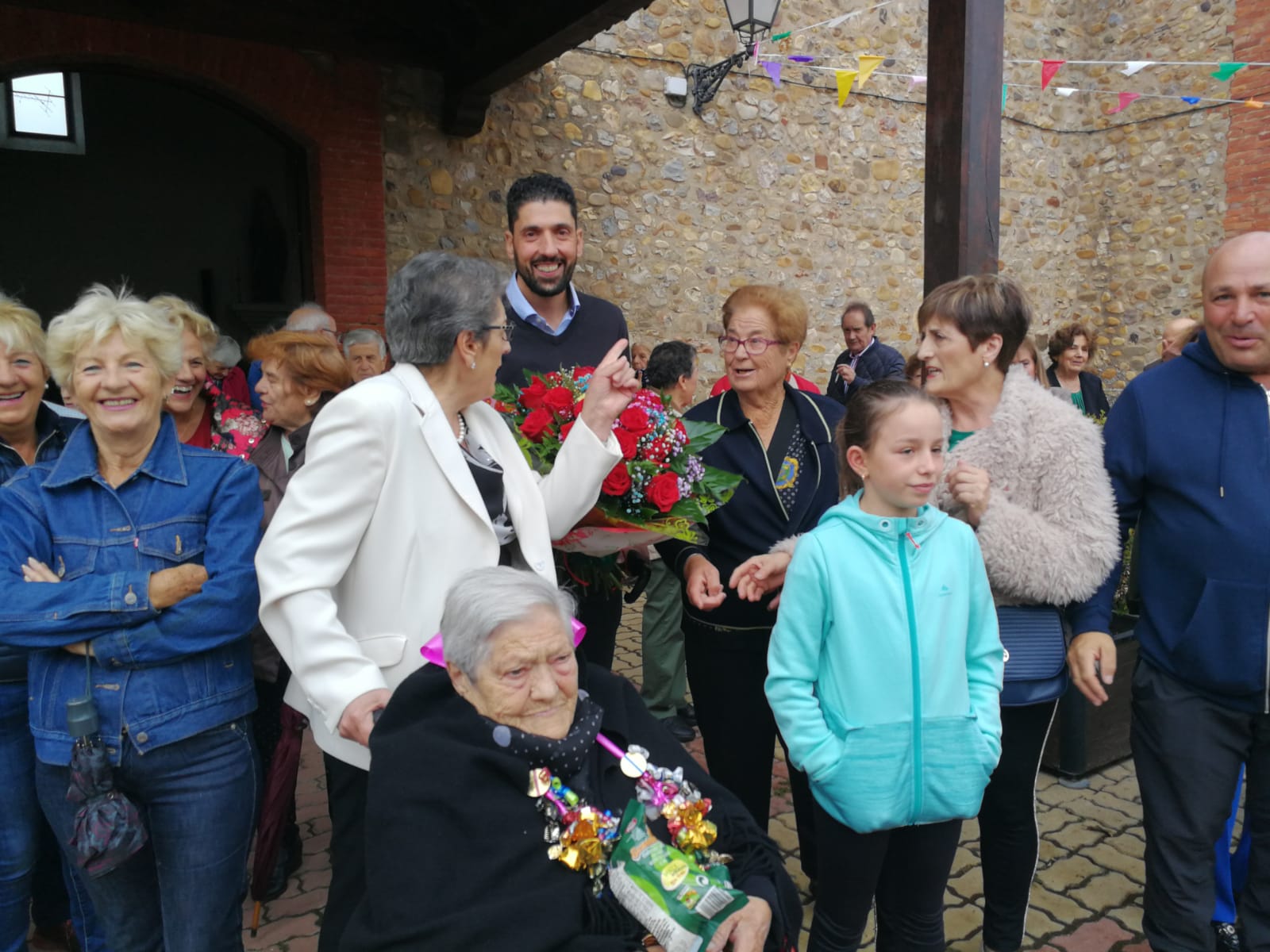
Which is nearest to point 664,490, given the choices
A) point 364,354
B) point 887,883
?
point 887,883

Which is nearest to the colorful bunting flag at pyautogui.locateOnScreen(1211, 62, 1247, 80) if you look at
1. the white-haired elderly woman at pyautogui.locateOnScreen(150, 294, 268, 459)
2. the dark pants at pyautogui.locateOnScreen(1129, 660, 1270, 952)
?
the dark pants at pyautogui.locateOnScreen(1129, 660, 1270, 952)

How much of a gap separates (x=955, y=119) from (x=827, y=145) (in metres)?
6.28

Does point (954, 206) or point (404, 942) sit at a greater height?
point (954, 206)

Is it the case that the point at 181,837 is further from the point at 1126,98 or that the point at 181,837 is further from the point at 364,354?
the point at 1126,98

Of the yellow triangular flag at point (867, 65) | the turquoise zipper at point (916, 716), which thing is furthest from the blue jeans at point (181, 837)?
the yellow triangular flag at point (867, 65)

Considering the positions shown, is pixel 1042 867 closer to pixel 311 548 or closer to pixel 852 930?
pixel 852 930

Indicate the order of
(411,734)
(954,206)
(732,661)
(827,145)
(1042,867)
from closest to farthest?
(411,734)
(732,661)
(1042,867)
(954,206)
(827,145)

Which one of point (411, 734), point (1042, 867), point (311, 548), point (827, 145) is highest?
point (827, 145)

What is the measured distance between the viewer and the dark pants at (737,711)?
9.64 feet

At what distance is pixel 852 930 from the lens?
237 cm

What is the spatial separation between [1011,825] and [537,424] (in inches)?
69.6

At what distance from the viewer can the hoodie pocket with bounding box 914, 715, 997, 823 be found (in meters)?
2.21

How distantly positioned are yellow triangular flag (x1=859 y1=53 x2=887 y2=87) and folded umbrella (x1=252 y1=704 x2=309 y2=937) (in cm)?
816

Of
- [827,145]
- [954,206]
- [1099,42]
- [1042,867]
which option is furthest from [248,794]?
[1099,42]
